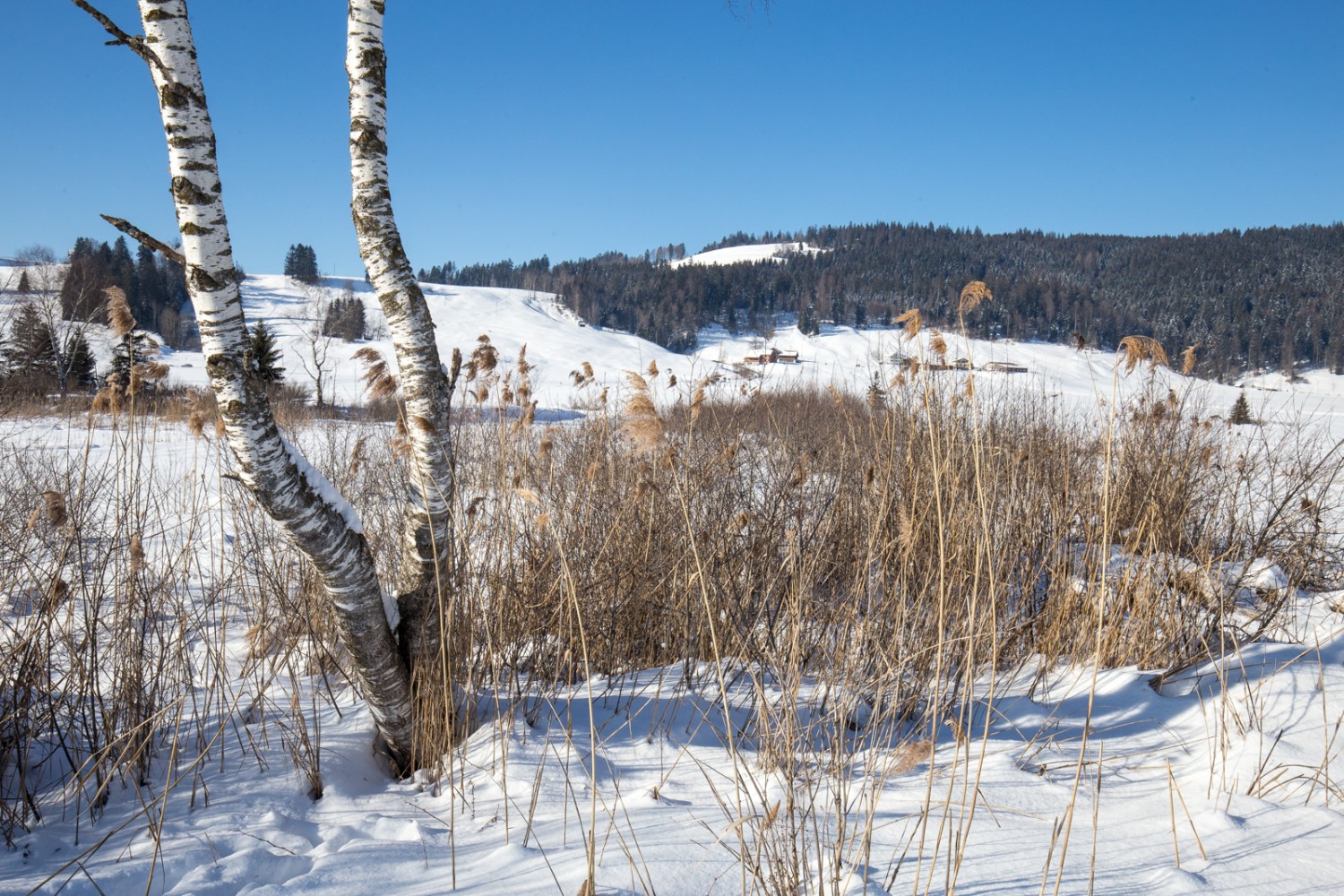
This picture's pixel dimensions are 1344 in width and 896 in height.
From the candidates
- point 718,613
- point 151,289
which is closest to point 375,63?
point 718,613

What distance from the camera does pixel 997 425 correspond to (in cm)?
736

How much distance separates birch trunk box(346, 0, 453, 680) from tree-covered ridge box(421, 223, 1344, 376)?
32.7 metres

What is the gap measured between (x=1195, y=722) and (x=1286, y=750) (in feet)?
1.14

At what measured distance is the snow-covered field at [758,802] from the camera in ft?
5.33

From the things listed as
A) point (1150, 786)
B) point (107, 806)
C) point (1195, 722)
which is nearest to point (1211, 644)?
point (1195, 722)

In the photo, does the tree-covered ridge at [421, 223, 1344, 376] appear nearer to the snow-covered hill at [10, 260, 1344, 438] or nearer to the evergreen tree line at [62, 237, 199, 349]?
the snow-covered hill at [10, 260, 1344, 438]

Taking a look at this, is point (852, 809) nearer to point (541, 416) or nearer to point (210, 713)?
point (210, 713)

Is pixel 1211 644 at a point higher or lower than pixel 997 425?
lower

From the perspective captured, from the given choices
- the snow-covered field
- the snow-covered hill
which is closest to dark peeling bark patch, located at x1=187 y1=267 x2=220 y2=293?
the snow-covered field

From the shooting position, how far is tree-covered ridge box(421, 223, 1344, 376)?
45719 millimetres

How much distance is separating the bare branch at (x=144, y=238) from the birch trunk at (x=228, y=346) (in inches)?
1.2

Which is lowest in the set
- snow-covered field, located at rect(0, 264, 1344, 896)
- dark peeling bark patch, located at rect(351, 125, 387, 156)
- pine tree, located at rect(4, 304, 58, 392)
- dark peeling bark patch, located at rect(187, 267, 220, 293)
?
snow-covered field, located at rect(0, 264, 1344, 896)

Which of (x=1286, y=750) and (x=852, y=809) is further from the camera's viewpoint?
(x=1286, y=750)

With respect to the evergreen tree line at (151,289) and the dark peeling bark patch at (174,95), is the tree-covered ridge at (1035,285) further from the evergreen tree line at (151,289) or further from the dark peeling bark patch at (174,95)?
the evergreen tree line at (151,289)
